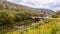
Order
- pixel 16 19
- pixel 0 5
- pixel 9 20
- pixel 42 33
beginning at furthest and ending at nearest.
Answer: pixel 0 5
pixel 16 19
pixel 9 20
pixel 42 33

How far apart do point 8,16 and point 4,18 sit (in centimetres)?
114

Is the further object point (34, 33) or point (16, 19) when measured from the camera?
point (16, 19)

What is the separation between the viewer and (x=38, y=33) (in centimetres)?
656

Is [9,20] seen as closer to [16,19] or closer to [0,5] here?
[16,19]

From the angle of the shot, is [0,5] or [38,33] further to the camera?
[0,5]

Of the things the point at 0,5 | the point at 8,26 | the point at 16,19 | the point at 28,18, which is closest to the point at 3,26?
the point at 8,26

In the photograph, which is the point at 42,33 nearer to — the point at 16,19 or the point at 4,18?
the point at 4,18

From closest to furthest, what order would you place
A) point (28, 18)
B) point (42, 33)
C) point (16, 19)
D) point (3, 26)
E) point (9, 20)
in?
point (42, 33)
point (3, 26)
point (9, 20)
point (16, 19)
point (28, 18)

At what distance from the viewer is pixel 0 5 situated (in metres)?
69.6

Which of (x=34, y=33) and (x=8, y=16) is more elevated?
(x=34, y=33)

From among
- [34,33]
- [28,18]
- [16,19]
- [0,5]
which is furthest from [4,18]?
[34,33]

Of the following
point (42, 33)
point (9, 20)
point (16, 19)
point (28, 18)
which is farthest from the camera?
point (28, 18)

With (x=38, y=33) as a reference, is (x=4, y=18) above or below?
below

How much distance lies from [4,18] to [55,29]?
35.7 meters
